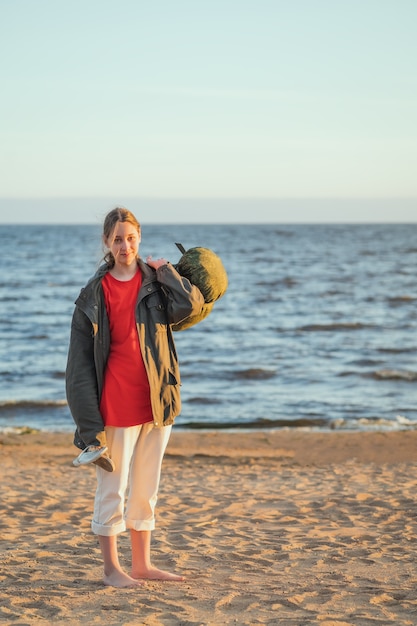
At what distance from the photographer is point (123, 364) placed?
13.3ft

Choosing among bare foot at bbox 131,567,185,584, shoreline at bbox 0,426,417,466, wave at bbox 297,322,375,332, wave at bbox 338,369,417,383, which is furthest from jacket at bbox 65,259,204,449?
wave at bbox 297,322,375,332

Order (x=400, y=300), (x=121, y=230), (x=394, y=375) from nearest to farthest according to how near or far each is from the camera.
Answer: (x=121, y=230) → (x=394, y=375) → (x=400, y=300)

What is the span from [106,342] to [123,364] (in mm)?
142

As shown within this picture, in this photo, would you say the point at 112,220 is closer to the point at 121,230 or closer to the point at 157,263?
the point at 121,230

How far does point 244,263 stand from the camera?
169 ft

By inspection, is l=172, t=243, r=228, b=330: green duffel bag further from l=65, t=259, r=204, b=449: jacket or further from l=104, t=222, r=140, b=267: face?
l=104, t=222, r=140, b=267: face

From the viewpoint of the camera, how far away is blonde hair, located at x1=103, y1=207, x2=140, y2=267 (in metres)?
4.16

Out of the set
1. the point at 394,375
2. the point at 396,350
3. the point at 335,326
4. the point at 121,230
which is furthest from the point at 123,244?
the point at 335,326

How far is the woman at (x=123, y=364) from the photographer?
400cm

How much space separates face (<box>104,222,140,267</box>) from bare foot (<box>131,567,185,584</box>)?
67.9 inches

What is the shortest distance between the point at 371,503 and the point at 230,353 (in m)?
11.5

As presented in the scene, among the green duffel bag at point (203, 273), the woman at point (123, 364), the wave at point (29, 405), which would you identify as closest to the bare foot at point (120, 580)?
the woman at point (123, 364)

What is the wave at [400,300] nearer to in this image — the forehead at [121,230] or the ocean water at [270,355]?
the ocean water at [270,355]

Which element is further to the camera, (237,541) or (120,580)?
(237,541)
